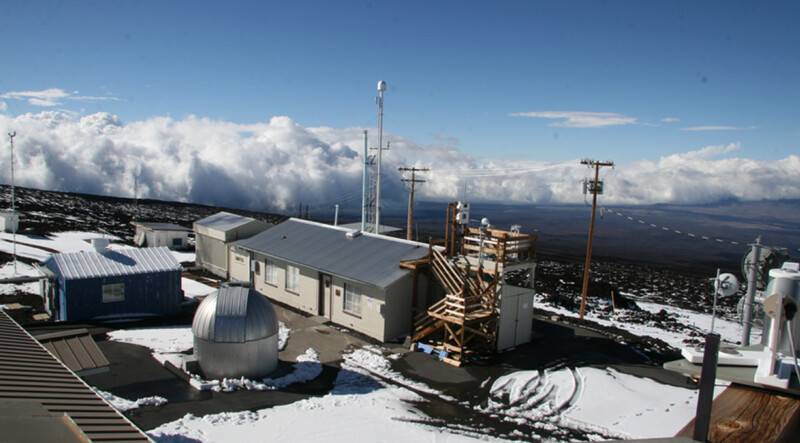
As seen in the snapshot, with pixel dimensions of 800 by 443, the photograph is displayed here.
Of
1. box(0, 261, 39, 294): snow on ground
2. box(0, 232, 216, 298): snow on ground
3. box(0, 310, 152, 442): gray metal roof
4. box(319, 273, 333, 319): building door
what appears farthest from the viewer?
box(0, 232, 216, 298): snow on ground

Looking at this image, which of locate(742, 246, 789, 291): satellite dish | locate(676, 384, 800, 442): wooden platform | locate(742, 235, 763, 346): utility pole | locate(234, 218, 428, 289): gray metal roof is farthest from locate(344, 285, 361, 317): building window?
locate(676, 384, 800, 442): wooden platform

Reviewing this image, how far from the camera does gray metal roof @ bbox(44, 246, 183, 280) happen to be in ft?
71.9

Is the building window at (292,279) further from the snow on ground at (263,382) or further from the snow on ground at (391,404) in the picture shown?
the snow on ground at (263,382)

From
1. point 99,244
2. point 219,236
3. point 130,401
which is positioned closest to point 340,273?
point 130,401

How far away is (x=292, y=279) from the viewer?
2583 centimetres

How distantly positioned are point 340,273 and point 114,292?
34.1 feet

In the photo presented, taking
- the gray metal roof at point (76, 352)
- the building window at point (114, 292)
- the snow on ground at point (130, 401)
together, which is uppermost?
the gray metal roof at point (76, 352)

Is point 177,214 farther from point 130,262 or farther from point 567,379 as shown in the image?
point 567,379

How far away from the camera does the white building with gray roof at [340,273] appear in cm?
2107

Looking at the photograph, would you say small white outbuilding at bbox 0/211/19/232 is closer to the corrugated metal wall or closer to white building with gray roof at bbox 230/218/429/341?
white building with gray roof at bbox 230/218/429/341

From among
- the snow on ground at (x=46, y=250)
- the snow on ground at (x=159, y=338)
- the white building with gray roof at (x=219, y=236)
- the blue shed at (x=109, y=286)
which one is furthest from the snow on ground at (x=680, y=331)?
the snow on ground at (x=46, y=250)

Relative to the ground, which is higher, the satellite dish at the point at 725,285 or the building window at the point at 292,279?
the satellite dish at the point at 725,285

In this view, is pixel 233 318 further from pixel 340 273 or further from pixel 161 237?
pixel 161 237

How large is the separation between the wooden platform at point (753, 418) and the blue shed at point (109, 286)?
80.1 feet
